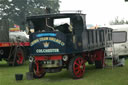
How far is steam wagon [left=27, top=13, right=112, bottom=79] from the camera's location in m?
10.1

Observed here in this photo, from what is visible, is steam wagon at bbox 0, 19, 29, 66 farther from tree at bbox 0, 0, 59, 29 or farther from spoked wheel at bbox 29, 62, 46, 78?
tree at bbox 0, 0, 59, 29

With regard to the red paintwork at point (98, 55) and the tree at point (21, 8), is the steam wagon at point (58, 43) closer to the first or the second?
the red paintwork at point (98, 55)

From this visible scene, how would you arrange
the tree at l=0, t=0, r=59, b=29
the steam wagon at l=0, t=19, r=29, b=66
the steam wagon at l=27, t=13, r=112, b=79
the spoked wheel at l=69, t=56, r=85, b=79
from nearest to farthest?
the steam wagon at l=27, t=13, r=112, b=79 → the spoked wheel at l=69, t=56, r=85, b=79 → the steam wagon at l=0, t=19, r=29, b=66 → the tree at l=0, t=0, r=59, b=29

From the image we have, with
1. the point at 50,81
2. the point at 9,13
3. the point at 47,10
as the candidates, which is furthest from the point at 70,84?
the point at 9,13

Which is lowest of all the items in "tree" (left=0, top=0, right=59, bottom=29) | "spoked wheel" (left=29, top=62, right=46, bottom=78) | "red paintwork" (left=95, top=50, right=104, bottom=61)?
"spoked wheel" (left=29, top=62, right=46, bottom=78)

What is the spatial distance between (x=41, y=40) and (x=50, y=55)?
66 cm

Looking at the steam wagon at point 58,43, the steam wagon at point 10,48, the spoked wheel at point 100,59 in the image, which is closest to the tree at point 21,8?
the steam wagon at point 10,48

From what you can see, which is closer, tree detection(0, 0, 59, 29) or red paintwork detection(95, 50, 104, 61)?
red paintwork detection(95, 50, 104, 61)

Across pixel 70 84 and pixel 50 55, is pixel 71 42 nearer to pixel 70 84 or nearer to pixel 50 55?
pixel 50 55

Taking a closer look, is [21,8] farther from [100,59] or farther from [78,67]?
[78,67]

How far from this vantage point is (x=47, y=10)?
11.4m

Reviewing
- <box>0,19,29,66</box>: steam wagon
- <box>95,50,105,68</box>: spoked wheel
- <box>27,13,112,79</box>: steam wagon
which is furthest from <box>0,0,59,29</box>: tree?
<box>27,13,112,79</box>: steam wagon

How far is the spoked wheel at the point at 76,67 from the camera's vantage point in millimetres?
10359

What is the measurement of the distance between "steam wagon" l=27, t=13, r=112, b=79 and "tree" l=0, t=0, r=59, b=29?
1833 inches
